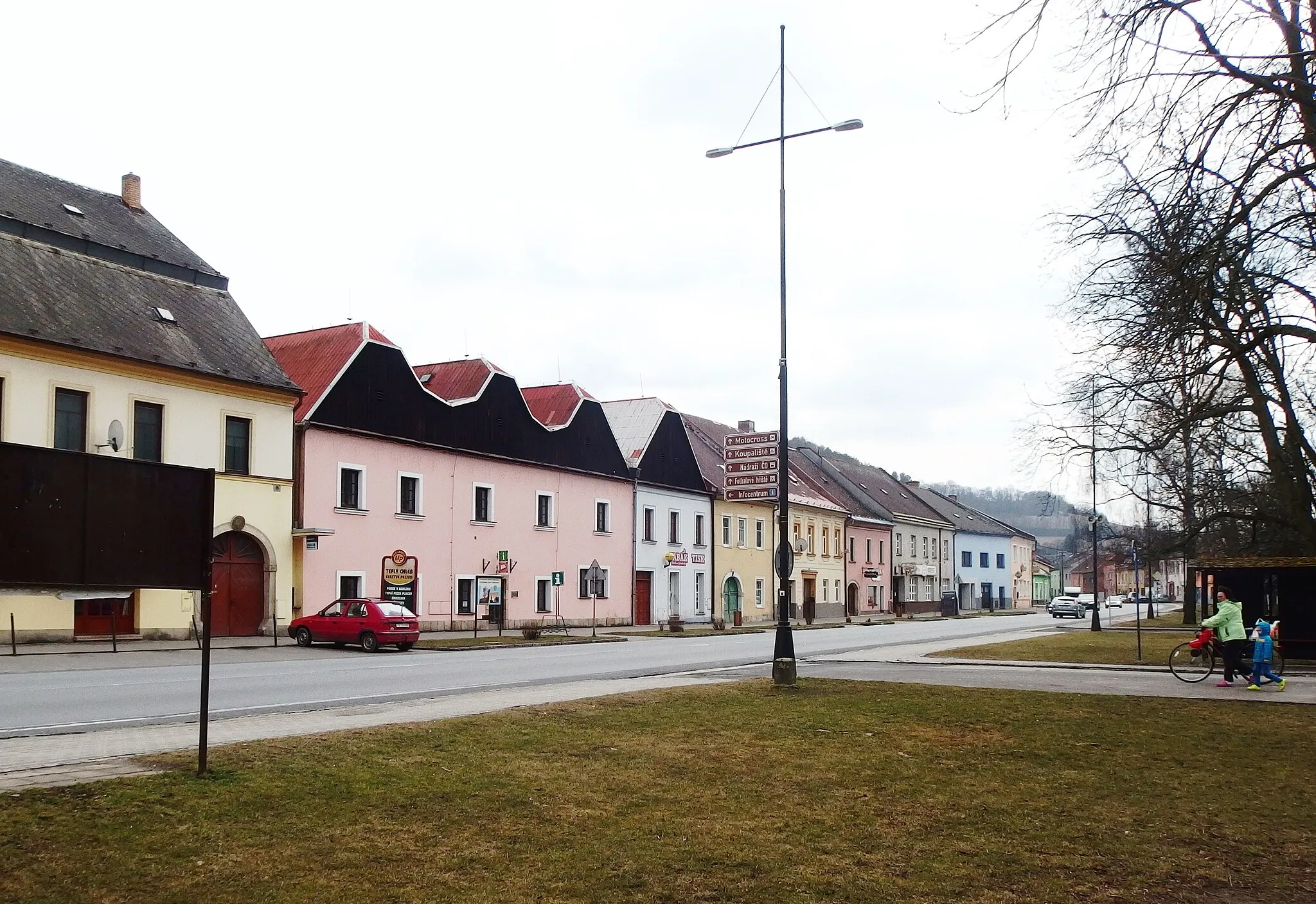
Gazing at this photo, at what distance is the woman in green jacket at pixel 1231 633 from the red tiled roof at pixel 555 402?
3379 centimetres

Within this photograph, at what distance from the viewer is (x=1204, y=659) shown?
883 inches

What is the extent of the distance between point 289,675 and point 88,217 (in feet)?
72.0

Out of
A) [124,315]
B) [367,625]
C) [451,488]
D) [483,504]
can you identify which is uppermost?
[124,315]

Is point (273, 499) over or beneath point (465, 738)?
over

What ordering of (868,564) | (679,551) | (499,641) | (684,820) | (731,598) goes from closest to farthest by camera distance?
1. (684,820)
2. (499,641)
3. (679,551)
4. (731,598)
5. (868,564)

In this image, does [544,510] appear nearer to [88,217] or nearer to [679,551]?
[679,551]

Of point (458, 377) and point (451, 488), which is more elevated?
point (458, 377)

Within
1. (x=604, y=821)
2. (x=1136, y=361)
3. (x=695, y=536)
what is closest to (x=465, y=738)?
(x=604, y=821)

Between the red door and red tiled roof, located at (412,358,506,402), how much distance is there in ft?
44.1

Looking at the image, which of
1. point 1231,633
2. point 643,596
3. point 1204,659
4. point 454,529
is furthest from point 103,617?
point 643,596

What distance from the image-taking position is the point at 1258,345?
15352mm

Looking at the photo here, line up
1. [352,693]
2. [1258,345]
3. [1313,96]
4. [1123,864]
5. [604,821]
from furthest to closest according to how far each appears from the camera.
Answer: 1. [352,693]
2. [1258,345]
3. [1313,96]
4. [604,821]
5. [1123,864]

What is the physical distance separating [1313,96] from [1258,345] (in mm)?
5491

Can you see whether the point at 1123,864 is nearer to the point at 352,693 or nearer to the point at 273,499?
the point at 352,693
